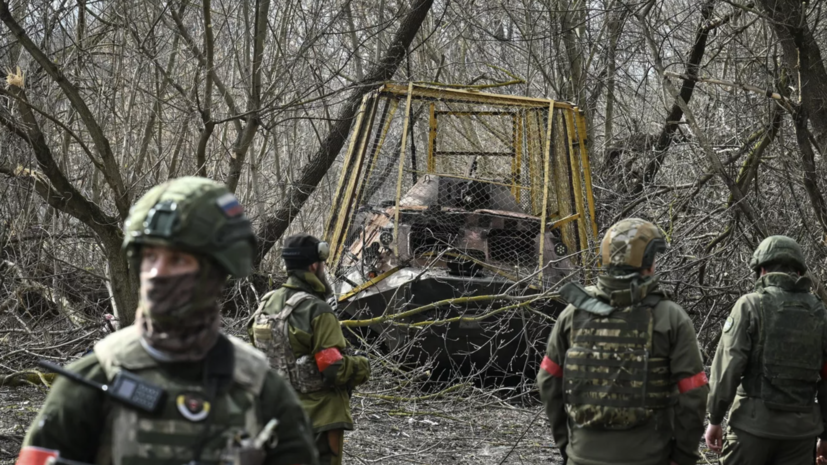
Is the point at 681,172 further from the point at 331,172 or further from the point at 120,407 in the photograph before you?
the point at 120,407

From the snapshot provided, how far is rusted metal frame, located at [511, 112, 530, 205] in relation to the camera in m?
9.38

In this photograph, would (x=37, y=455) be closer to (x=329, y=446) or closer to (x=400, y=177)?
(x=329, y=446)

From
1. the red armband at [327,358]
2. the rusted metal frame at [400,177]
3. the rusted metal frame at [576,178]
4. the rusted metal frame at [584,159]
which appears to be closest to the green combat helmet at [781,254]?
the red armband at [327,358]

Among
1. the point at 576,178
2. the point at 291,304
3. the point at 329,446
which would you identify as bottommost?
the point at 329,446

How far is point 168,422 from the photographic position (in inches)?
72.6

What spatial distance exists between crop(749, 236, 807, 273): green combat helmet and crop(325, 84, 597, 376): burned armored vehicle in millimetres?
2057

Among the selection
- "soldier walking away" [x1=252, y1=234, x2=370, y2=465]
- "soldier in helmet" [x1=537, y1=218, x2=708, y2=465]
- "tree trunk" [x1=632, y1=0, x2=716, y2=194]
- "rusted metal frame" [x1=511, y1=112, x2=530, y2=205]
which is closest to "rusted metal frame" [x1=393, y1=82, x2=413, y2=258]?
"rusted metal frame" [x1=511, y1=112, x2=530, y2=205]

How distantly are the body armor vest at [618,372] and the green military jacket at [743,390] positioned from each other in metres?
0.95

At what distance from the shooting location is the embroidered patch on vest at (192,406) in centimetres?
185

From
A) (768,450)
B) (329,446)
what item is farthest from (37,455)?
(768,450)

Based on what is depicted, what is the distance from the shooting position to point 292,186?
8867 mm

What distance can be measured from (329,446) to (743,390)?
2.07 metres

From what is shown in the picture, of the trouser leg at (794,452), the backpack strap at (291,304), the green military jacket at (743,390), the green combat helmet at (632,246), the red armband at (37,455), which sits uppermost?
the green combat helmet at (632,246)

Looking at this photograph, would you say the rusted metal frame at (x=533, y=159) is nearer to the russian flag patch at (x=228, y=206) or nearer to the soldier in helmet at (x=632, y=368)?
the soldier in helmet at (x=632, y=368)
